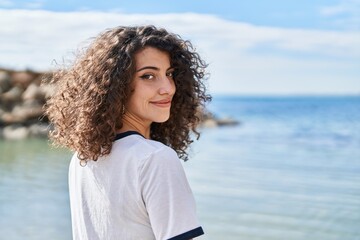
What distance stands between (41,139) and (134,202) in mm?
12291

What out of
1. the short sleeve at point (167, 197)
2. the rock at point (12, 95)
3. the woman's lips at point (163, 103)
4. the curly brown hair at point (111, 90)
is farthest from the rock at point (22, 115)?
the short sleeve at point (167, 197)

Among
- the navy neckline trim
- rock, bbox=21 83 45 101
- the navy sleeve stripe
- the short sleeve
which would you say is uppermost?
the navy neckline trim

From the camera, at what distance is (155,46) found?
1422 mm

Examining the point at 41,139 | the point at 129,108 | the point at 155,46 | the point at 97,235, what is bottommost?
the point at 41,139

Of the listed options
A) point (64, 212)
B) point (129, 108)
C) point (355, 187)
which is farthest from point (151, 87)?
point (355, 187)

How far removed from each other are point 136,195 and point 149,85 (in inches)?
9.5

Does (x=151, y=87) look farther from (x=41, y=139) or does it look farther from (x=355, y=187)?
(x=41, y=139)

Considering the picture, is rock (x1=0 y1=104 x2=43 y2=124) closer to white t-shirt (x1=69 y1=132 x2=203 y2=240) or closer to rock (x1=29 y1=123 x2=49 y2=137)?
rock (x1=29 y1=123 x2=49 y2=137)

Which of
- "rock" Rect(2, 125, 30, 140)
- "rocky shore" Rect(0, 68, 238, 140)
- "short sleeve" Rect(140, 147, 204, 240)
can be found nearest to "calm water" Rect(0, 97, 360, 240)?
"rock" Rect(2, 125, 30, 140)

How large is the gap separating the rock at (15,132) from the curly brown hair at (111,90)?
12350 mm

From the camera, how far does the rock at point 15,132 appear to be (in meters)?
13.7

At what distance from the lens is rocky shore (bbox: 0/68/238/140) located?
1407 centimetres

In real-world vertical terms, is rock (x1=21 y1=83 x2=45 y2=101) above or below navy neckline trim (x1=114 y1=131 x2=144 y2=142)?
below

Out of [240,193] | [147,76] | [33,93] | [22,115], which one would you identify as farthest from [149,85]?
[33,93]
